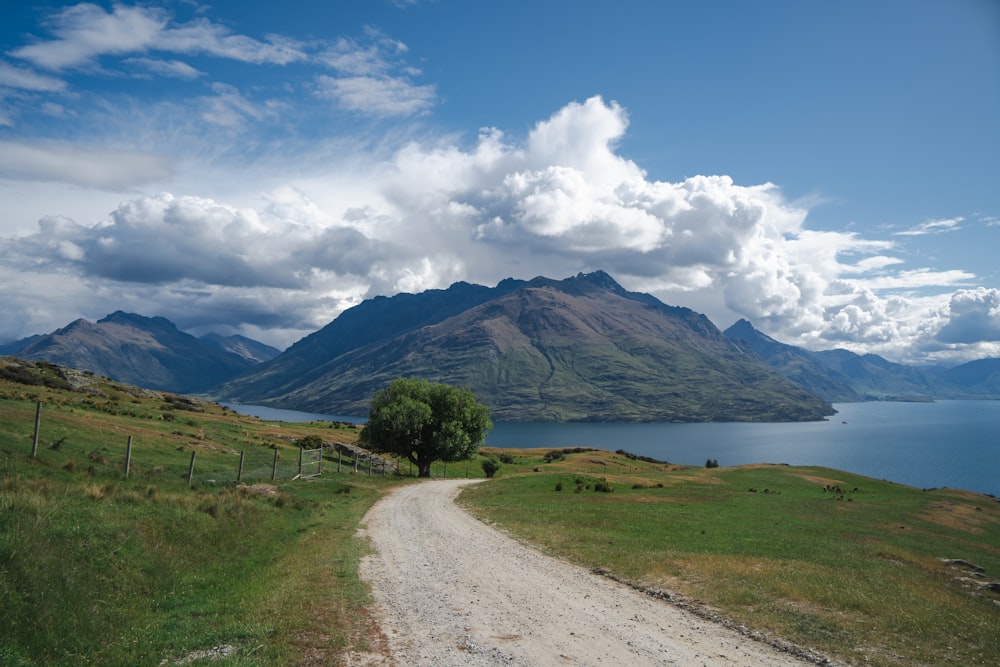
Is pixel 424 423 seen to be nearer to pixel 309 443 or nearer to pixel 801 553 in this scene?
pixel 309 443

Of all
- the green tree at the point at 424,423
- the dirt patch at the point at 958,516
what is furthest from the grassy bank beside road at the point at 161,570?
the dirt patch at the point at 958,516

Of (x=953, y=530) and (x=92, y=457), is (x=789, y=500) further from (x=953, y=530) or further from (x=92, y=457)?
(x=92, y=457)

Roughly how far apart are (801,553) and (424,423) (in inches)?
1826

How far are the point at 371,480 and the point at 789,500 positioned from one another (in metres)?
38.8

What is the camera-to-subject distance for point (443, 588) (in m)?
18.0

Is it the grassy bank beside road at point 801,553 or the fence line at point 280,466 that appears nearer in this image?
the grassy bank beside road at point 801,553

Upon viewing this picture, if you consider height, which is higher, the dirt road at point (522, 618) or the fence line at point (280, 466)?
the dirt road at point (522, 618)

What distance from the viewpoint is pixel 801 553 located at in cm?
2611

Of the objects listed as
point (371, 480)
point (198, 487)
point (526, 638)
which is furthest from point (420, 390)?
point (526, 638)

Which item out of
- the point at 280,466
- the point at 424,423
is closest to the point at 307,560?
the point at 280,466

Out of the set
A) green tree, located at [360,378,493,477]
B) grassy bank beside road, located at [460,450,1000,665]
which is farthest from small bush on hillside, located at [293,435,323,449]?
grassy bank beside road, located at [460,450,1000,665]

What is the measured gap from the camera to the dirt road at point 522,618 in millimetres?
12617

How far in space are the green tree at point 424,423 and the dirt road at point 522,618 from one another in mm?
40763

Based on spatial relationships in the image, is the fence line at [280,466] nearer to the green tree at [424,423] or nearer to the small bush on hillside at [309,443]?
the small bush on hillside at [309,443]
